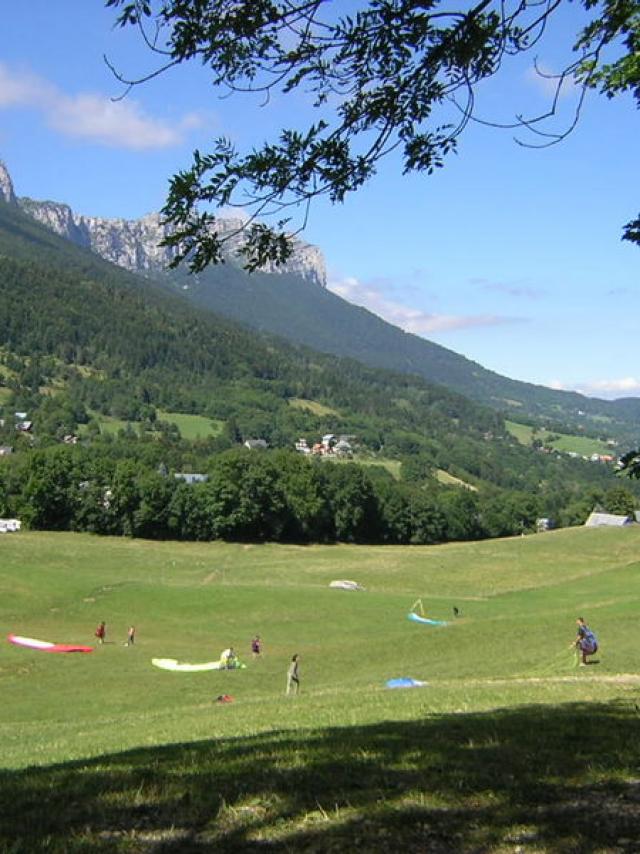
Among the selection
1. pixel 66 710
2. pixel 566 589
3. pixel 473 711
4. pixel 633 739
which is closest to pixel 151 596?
pixel 66 710

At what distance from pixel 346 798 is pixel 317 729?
18.1 ft

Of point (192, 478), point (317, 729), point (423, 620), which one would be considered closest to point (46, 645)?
point (423, 620)

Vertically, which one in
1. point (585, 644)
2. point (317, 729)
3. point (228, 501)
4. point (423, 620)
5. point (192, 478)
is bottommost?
point (423, 620)

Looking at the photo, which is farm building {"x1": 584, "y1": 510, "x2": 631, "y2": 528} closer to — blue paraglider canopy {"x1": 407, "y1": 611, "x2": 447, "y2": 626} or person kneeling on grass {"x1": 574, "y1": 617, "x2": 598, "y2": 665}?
blue paraglider canopy {"x1": 407, "y1": 611, "x2": 447, "y2": 626}

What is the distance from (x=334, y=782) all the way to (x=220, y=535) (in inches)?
4041

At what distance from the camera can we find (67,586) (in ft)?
211

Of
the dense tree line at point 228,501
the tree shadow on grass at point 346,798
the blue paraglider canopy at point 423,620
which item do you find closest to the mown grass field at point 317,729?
the tree shadow on grass at point 346,798

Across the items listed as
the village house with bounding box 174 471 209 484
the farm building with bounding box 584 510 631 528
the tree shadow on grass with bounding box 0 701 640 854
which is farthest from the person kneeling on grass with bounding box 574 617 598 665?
the farm building with bounding box 584 510 631 528

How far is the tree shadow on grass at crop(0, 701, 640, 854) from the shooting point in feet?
19.3

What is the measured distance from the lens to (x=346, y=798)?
6.76m

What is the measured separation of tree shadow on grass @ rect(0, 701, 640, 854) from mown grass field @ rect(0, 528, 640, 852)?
3 cm

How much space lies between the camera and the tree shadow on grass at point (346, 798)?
5.87m

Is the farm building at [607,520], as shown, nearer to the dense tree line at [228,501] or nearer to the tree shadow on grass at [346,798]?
the dense tree line at [228,501]

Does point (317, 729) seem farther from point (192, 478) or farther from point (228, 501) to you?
point (192, 478)
